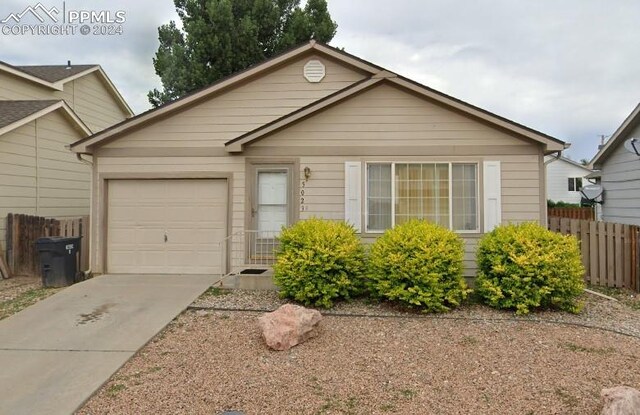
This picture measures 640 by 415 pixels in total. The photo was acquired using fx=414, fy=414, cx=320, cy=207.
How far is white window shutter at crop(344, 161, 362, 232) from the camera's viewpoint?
8.12 m

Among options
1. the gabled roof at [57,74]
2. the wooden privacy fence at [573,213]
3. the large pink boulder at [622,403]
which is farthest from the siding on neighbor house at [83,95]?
the wooden privacy fence at [573,213]

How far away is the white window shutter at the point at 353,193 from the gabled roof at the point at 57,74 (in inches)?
477

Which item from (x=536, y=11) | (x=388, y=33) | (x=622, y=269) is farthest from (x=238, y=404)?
(x=388, y=33)

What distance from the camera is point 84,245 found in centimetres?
910

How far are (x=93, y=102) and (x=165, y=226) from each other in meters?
10.9

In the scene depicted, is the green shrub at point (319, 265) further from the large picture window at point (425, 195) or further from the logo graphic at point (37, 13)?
the logo graphic at point (37, 13)

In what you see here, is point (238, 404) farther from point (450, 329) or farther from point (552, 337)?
point (552, 337)

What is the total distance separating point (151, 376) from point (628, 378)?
4.76m

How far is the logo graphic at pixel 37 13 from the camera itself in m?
12.4

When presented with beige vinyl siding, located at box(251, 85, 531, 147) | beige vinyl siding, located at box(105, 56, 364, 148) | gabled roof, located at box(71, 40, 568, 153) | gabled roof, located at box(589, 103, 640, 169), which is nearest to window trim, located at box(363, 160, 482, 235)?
beige vinyl siding, located at box(251, 85, 531, 147)

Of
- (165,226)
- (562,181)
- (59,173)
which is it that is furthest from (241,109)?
(562,181)

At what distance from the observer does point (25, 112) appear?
10.9 metres

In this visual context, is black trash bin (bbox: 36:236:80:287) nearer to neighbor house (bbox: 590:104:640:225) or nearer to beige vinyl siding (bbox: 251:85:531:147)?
beige vinyl siding (bbox: 251:85:531:147)

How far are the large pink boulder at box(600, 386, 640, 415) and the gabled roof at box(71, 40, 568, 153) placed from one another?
5.71m
